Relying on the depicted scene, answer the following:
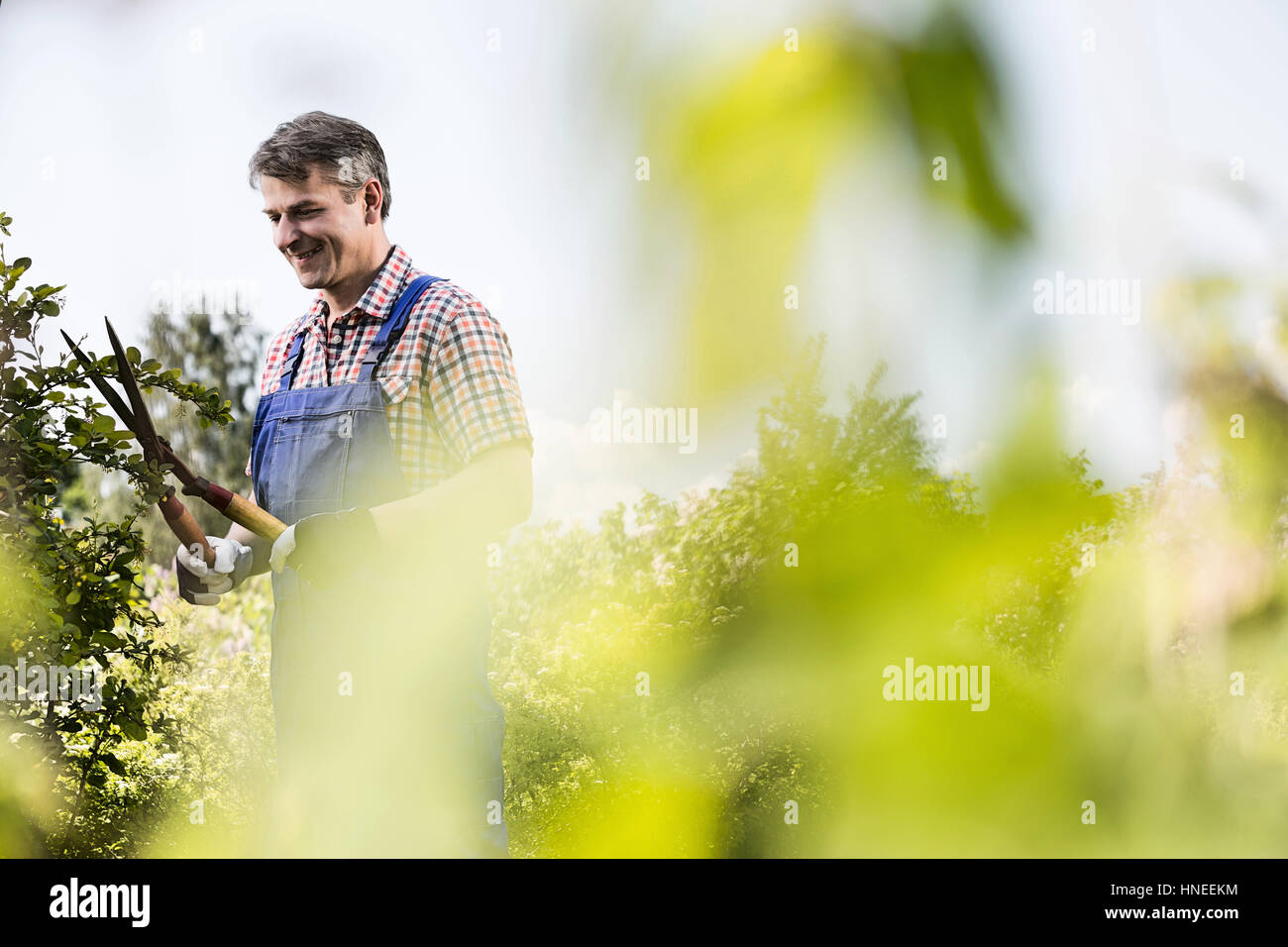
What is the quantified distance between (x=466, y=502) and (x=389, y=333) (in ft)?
1.39

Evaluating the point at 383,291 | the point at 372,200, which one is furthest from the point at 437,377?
the point at 372,200

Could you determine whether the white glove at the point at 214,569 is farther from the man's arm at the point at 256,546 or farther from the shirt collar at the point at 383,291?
the shirt collar at the point at 383,291

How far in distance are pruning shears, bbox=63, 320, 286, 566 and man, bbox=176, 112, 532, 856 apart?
0.17 feet

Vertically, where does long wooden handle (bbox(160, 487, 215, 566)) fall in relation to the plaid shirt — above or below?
below

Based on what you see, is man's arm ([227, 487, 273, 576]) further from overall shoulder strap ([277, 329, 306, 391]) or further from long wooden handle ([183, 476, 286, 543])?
overall shoulder strap ([277, 329, 306, 391])

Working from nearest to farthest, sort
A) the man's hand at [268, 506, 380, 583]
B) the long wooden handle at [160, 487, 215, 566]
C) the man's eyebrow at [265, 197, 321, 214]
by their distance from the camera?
the man's hand at [268, 506, 380, 583], the long wooden handle at [160, 487, 215, 566], the man's eyebrow at [265, 197, 321, 214]

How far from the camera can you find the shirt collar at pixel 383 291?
224 cm

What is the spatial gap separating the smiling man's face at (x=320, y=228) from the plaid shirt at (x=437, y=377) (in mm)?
111

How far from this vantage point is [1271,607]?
8.00 ft

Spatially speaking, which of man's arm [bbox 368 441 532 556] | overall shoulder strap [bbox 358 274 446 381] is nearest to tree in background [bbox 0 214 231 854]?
overall shoulder strap [bbox 358 274 446 381]

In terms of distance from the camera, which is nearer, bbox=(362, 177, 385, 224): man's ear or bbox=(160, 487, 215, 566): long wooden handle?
bbox=(160, 487, 215, 566): long wooden handle

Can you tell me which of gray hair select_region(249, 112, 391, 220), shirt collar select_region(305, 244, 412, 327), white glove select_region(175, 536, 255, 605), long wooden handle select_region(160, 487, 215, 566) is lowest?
white glove select_region(175, 536, 255, 605)

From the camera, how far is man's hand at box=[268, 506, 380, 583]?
2.06 metres
